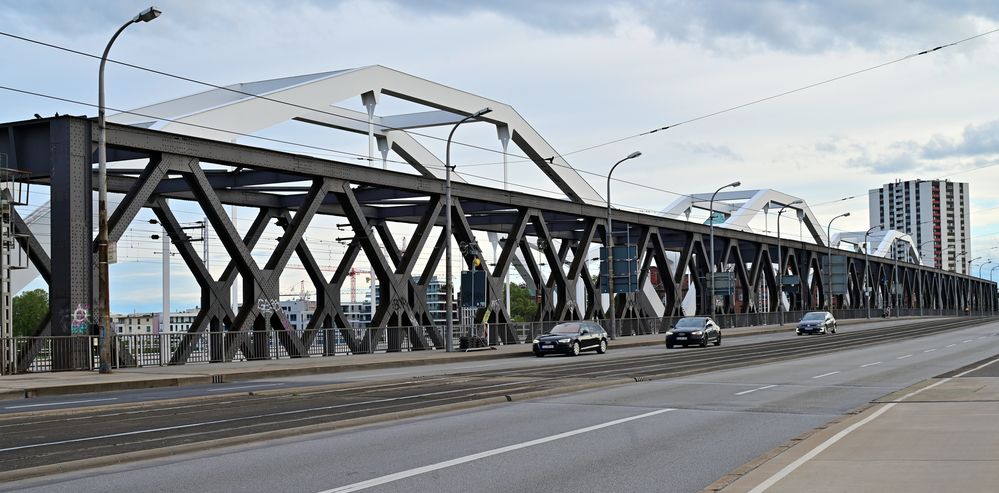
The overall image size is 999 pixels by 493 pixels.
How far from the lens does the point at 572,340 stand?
40781mm

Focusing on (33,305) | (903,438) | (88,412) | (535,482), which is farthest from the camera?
(33,305)

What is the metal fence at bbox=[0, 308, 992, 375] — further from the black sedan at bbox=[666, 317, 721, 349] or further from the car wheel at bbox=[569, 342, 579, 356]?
the black sedan at bbox=[666, 317, 721, 349]

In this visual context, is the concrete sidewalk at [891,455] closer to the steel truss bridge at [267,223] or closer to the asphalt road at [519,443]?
the asphalt road at [519,443]

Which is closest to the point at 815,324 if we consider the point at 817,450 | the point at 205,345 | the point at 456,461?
the point at 205,345

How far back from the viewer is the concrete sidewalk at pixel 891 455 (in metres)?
8.91

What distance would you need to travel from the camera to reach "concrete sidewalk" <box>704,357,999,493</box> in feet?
29.2

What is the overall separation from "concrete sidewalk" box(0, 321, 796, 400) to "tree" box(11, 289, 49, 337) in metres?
117

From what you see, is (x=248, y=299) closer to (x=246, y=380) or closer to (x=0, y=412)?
(x=246, y=380)

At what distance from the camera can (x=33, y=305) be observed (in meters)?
149

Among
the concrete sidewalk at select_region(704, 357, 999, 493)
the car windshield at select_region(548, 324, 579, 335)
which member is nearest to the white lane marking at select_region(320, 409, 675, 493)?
the concrete sidewalk at select_region(704, 357, 999, 493)

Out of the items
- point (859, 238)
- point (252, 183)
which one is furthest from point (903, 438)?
point (859, 238)

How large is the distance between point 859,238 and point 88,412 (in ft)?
609

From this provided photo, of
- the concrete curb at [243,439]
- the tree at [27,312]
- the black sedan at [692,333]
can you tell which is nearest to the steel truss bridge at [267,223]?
the black sedan at [692,333]

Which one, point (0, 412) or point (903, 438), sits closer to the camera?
point (903, 438)
